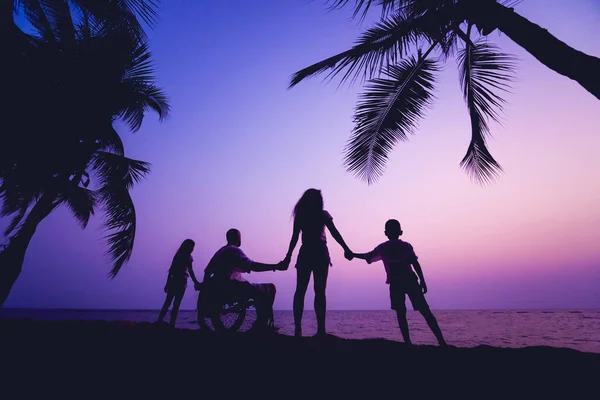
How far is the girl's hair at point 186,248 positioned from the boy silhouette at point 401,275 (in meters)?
3.67

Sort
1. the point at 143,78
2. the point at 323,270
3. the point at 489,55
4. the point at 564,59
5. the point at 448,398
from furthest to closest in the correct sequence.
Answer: the point at 143,78 < the point at 489,55 < the point at 323,270 < the point at 564,59 < the point at 448,398

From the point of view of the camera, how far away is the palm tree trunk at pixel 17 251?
5.73 m

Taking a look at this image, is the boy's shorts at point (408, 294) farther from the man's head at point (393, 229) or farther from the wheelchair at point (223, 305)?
the wheelchair at point (223, 305)

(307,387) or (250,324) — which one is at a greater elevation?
(250,324)

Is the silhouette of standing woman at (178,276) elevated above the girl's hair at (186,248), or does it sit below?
below

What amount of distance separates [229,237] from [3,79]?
442 centimetres

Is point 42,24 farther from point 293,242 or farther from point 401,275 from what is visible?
point 401,275

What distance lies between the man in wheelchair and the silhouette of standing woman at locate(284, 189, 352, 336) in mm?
681

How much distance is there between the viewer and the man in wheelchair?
437cm

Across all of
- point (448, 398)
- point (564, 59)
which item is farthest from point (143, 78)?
point (448, 398)

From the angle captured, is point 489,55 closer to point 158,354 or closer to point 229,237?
point 229,237

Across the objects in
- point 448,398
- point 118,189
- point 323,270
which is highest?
point 118,189

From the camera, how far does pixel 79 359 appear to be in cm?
212

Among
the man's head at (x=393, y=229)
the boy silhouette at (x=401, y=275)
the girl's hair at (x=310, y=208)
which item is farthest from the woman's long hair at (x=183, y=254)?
the man's head at (x=393, y=229)
